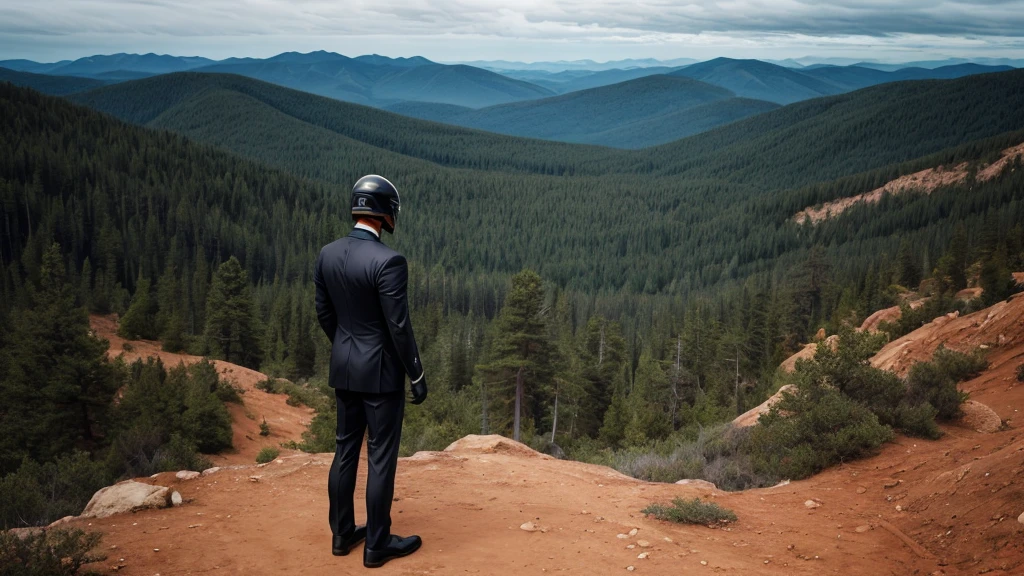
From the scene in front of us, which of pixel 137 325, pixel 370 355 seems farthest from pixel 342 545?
pixel 137 325

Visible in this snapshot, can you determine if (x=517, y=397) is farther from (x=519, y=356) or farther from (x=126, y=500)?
(x=126, y=500)

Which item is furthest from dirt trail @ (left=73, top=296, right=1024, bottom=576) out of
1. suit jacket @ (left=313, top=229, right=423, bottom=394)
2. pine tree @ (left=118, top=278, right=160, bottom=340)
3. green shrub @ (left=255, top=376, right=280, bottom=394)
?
pine tree @ (left=118, top=278, right=160, bottom=340)

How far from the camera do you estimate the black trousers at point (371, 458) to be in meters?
6.96

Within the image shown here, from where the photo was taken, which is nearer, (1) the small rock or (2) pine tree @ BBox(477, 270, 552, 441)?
(1) the small rock

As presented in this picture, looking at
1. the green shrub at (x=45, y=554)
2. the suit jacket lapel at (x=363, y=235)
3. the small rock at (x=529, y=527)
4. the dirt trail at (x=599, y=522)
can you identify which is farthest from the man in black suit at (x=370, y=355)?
the green shrub at (x=45, y=554)

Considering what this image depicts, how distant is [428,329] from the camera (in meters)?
80.9

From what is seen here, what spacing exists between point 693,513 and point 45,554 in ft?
23.9

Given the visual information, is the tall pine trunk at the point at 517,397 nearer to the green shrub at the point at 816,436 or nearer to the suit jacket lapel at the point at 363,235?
the green shrub at the point at 816,436

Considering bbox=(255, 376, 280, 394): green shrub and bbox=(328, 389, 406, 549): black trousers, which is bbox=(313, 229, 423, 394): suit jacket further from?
bbox=(255, 376, 280, 394): green shrub

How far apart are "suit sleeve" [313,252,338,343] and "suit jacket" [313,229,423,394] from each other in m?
0.04

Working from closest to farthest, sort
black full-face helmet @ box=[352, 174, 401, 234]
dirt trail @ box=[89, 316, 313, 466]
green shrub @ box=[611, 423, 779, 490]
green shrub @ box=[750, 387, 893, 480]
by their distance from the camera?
1. black full-face helmet @ box=[352, 174, 401, 234]
2. green shrub @ box=[750, 387, 893, 480]
3. green shrub @ box=[611, 423, 779, 490]
4. dirt trail @ box=[89, 316, 313, 466]

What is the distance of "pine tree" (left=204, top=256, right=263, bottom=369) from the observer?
4684cm

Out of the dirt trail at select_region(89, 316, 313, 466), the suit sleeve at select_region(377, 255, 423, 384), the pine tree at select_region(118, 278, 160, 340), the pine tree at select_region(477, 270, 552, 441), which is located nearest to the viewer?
the suit sleeve at select_region(377, 255, 423, 384)

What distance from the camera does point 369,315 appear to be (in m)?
6.87
